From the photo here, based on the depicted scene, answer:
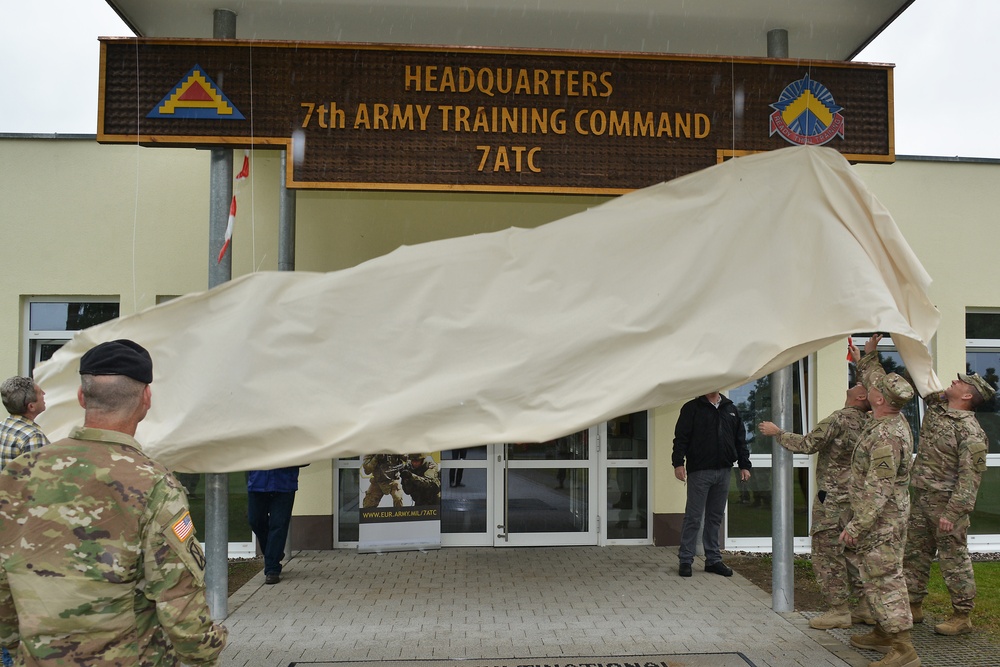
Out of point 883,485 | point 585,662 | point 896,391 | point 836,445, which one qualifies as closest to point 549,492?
point 836,445

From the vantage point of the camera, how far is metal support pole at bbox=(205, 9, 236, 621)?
21.2ft

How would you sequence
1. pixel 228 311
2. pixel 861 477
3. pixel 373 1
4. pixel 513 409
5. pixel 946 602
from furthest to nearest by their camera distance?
pixel 946 602 → pixel 373 1 → pixel 861 477 → pixel 228 311 → pixel 513 409

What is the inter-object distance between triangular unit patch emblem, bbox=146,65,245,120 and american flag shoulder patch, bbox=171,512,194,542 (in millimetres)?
3825

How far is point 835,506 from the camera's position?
638 centimetres

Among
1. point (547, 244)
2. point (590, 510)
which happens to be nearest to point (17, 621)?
point (547, 244)

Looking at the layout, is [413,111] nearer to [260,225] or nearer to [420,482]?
[260,225]

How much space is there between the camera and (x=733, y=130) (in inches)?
237

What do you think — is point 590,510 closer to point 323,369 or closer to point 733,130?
point 733,130

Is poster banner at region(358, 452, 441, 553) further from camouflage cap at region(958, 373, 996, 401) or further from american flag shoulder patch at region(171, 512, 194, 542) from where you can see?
american flag shoulder patch at region(171, 512, 194, 542)

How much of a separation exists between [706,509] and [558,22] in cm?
506

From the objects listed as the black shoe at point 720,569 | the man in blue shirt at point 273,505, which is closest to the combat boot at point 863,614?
the black shoe at point 720,569

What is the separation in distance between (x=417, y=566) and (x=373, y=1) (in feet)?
18.2

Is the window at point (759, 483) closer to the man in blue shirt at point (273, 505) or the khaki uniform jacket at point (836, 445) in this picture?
the khaki uniform jacket at point (836, 445)

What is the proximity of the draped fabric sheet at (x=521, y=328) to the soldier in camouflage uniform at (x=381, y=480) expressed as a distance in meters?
5.62
